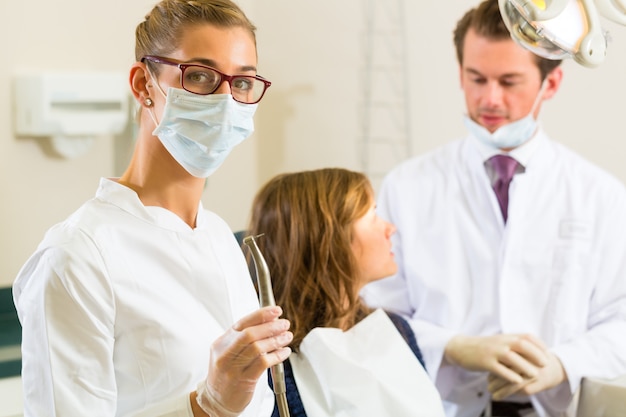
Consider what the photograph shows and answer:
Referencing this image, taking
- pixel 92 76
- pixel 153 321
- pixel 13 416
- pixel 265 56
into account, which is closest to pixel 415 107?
pixel 265 56

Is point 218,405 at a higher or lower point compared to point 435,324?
higher

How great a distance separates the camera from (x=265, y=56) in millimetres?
3482

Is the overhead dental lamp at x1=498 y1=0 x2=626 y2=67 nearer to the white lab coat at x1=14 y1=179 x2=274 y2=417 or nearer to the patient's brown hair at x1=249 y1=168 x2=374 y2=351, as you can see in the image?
the white lab coat at x1=14 y1=179 x2=274 y2=417

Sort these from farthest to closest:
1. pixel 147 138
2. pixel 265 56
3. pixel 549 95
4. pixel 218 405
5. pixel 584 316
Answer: pixel 265 56 → pixel 549 95 → pixel 584 316 → pixel 147 138 → pixel 218 405

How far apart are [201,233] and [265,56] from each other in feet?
7.11

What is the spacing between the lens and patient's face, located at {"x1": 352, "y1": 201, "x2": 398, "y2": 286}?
1918mm

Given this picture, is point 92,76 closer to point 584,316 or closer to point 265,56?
point 265,56

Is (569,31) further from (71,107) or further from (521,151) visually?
(71,107)

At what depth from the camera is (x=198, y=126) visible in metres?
1.34

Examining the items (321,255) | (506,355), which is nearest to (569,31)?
(321,255)

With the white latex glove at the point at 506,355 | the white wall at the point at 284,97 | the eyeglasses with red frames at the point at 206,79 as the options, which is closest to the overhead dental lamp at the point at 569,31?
the eyeglasses with red frames at the point at 206,79

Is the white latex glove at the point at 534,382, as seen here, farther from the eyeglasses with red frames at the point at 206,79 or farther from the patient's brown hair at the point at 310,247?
the eyeglasses with red frames at the point at 206,79

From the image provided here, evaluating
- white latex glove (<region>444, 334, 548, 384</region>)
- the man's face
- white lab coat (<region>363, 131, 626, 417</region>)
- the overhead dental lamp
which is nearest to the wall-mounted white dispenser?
white lab coat (<region>363, 131, 626, 417</region>)

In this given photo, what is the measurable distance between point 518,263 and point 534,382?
1.12ft
